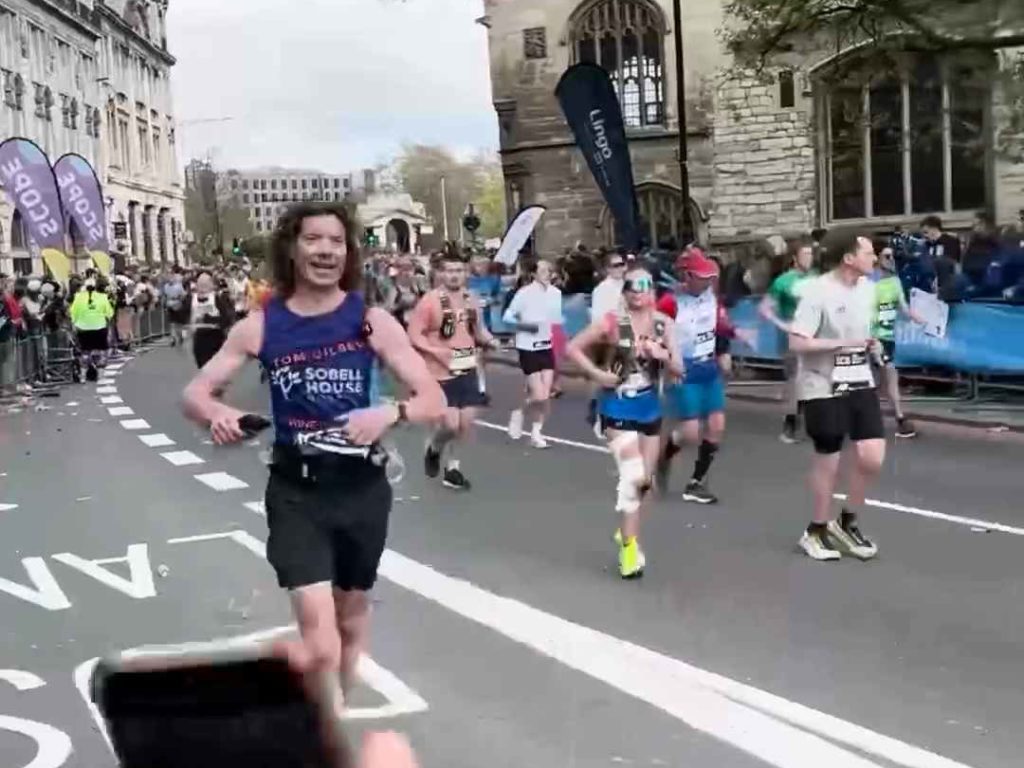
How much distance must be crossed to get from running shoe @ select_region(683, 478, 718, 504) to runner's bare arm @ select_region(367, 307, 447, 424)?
19.2ft

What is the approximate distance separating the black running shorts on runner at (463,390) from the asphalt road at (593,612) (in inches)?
26.0

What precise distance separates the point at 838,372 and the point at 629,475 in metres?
1.34

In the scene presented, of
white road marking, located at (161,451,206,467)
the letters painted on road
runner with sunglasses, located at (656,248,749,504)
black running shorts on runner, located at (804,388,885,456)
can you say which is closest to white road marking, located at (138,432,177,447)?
white road marking, located at (161,451,206,467)

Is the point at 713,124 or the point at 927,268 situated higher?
the point at 713,124

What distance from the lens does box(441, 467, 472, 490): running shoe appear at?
11.6 m

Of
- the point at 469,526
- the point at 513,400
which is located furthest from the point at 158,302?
the point at 469,526

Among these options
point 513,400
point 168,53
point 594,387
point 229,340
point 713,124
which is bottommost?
point 513,400

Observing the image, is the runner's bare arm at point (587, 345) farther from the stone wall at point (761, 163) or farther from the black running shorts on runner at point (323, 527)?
the stone wall at point (761, 163)

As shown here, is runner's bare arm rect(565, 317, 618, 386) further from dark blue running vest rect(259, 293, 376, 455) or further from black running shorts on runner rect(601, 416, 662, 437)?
dark blue running vest rect(259, 293, 376, 455)

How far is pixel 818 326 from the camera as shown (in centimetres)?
833

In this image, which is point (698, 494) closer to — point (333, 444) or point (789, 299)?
point (789, 299)

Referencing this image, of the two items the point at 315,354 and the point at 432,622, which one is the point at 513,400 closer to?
the point at 432,622

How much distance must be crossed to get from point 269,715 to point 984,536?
24.8 ft

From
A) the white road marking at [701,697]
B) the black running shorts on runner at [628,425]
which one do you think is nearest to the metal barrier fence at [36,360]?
the black running shorts on runner at [628,425]
